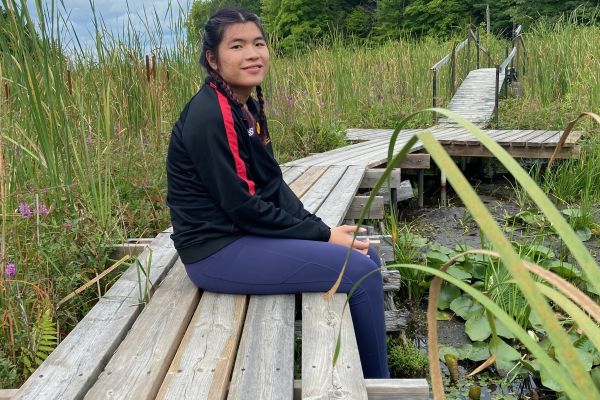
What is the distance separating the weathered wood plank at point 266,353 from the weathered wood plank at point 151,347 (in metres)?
0.21

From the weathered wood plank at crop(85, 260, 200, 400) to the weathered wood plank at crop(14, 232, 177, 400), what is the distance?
3 cm

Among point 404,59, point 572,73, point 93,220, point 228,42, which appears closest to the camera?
point 228,42

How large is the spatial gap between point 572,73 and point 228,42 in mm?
9156

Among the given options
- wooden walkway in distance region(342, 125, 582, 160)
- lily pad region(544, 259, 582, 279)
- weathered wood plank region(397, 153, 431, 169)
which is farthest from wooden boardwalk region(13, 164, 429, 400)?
weathered wood plank region(397, 153, 431, 169)

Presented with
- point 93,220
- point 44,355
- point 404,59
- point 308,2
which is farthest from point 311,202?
point 308,2

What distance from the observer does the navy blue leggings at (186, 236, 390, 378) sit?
7.19ft

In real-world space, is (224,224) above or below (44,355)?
above

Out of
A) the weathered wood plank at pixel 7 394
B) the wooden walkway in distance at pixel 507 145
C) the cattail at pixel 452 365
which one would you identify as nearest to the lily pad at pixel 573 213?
the wooden walkway in distance at pixel 507 145

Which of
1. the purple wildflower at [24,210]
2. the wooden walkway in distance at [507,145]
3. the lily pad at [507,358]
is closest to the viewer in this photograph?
the purple wildflower at [24,210]

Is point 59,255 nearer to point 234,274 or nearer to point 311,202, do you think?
point 234,274

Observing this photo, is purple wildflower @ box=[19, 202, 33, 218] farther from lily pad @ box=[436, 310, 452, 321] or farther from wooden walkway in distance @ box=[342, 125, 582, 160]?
wooden walkway in distance @ box=[342, 125, 582, 160]

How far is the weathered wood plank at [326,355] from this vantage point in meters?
1.58

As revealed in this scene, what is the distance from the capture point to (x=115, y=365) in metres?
1.78

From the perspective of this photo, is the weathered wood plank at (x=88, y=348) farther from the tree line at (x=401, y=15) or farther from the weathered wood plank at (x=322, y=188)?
the tree line at (x=401, y=15)
